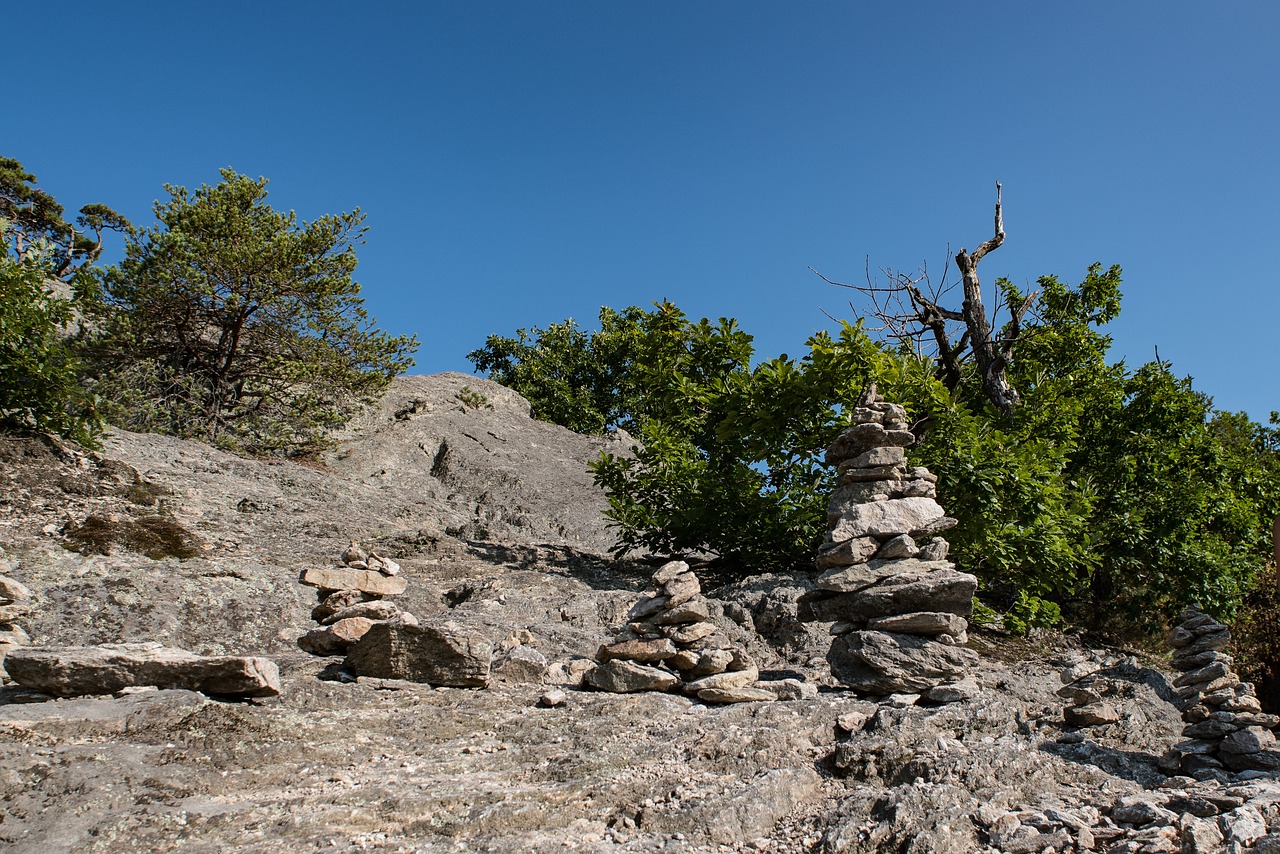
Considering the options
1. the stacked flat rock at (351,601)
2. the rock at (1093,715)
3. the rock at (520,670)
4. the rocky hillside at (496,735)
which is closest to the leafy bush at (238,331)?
the rocky hillside at (496,735)

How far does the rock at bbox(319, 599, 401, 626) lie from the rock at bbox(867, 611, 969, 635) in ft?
14.6

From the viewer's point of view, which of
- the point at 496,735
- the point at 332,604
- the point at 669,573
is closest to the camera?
the point at 496,735

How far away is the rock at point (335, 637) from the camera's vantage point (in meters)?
6.95

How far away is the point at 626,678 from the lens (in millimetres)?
6707

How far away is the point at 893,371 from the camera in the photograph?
10844mm

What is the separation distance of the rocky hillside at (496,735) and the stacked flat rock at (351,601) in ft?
0.75

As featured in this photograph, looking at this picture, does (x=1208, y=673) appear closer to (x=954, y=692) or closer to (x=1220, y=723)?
A: (x=1220, y=723)

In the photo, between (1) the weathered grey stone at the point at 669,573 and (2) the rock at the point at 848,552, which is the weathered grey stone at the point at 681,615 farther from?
(2) the rock at the point at 848,552

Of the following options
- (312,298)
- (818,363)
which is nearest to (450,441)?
(312,298)

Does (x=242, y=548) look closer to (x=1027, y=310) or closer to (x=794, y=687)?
(x=794, y=687)

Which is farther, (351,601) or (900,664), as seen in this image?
(351,601)

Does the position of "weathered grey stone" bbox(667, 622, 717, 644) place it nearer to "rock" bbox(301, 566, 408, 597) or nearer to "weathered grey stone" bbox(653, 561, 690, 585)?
"weathered grey stone" bbox(653, 561, 690, 585)

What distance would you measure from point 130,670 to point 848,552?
585cm

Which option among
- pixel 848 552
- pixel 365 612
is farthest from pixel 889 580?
pixel 365 612
